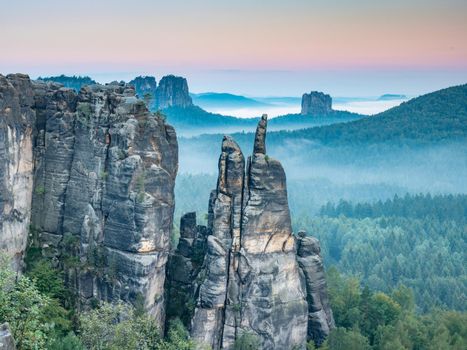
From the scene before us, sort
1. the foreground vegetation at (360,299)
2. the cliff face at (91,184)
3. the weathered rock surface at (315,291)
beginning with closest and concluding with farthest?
the foreground vegetation at (360,299), the cliff face at (91,184), the weathered rock surface at (315,291)

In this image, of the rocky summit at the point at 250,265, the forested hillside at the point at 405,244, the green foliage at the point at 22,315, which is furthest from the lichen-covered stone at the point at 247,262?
the forested hillside at the point at 405,244

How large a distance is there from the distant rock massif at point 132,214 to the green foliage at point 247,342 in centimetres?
60

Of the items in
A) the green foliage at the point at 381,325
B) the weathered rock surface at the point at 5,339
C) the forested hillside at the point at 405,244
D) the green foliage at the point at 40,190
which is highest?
the green foliage at the point at 40,190

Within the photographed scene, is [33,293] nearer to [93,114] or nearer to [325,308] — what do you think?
[93,114]

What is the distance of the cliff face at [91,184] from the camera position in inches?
1967

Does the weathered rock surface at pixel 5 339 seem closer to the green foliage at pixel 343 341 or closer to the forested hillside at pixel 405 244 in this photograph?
the green foliage at pixel 343 341

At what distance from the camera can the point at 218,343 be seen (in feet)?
172

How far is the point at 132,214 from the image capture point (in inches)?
1965

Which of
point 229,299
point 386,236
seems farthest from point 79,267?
point 386,236

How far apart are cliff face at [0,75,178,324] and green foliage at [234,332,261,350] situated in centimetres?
681

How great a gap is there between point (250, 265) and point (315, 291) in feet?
27.9

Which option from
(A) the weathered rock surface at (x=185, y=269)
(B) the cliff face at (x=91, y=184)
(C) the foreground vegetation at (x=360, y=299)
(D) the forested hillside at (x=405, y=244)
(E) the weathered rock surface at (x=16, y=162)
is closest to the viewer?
(C) the foreground vegetation at (x=360, y=299)

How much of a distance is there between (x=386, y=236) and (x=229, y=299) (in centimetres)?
7773

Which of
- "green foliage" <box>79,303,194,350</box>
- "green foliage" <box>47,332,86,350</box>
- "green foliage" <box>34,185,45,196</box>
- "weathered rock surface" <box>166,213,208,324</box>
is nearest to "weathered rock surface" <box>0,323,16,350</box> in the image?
"green foliage" <box>47,332,86,350</box>
